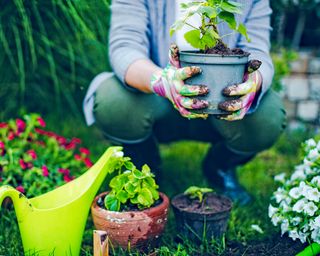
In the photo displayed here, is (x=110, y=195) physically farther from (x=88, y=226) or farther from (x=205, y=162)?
(x=205, y=162)

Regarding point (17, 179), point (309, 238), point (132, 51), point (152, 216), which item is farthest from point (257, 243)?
point (17, 179)

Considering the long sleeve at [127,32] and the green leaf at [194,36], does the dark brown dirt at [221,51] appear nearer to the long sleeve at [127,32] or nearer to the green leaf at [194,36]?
the green leaf at [194,36]

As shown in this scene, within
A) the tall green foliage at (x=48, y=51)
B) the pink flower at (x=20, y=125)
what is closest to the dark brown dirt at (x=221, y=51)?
the tall green foliage at (x=48, y=51)

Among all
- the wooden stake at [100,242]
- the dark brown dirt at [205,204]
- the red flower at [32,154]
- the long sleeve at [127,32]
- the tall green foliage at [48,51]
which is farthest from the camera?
the tall green foliage at [48,51]

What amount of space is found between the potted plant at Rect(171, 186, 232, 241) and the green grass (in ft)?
0.10

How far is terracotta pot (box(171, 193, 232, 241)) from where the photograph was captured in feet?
5.00

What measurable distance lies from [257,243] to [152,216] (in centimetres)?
36

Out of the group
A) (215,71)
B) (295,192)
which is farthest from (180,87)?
(295,192)

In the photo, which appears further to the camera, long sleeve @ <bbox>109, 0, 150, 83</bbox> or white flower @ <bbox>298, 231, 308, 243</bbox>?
long sleeve @ <bbox>109, 0, 150, 83</bbox>

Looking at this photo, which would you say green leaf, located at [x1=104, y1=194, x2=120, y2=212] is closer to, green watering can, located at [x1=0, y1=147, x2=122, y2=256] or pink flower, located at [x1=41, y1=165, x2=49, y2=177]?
green watering can, located at [x1=0, y1=147, x2=122, y2=256]

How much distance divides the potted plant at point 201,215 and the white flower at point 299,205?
19cm

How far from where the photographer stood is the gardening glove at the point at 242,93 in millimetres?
1367

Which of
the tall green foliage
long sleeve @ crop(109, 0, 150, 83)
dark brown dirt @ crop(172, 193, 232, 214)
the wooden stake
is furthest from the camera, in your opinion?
the tall green foliage

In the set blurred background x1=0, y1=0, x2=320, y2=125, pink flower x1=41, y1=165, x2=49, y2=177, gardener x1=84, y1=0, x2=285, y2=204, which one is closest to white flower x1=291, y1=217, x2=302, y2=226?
gardener x1=84, y1=0, x2=285, y2=204
